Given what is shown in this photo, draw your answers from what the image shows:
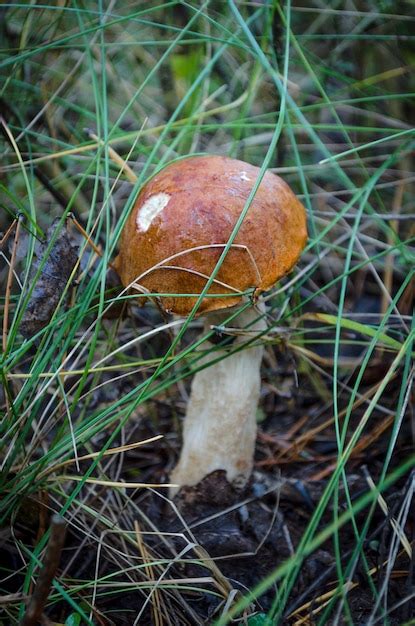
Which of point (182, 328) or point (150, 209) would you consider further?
point (150, 209)

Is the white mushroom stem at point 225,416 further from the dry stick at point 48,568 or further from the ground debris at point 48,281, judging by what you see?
the dry stick at point 48,568

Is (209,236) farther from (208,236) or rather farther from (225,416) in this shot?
(225,416)

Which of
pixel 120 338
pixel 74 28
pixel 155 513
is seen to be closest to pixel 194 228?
pixel 120 338

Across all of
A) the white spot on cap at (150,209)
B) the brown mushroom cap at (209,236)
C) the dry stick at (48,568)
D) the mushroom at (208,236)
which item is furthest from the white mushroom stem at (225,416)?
the dry stick at (48,568)

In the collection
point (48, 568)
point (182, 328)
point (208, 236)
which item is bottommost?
point (48, 568)

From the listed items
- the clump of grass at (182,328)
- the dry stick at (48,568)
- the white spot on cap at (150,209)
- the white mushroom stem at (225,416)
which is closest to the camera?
the dry stick at (48,568)

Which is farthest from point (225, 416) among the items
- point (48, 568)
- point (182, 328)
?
A: point (48, 568)

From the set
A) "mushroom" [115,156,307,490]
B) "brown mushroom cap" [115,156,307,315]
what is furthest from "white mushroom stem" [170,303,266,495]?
"brown mushroom cap" [115,156,307,315]
